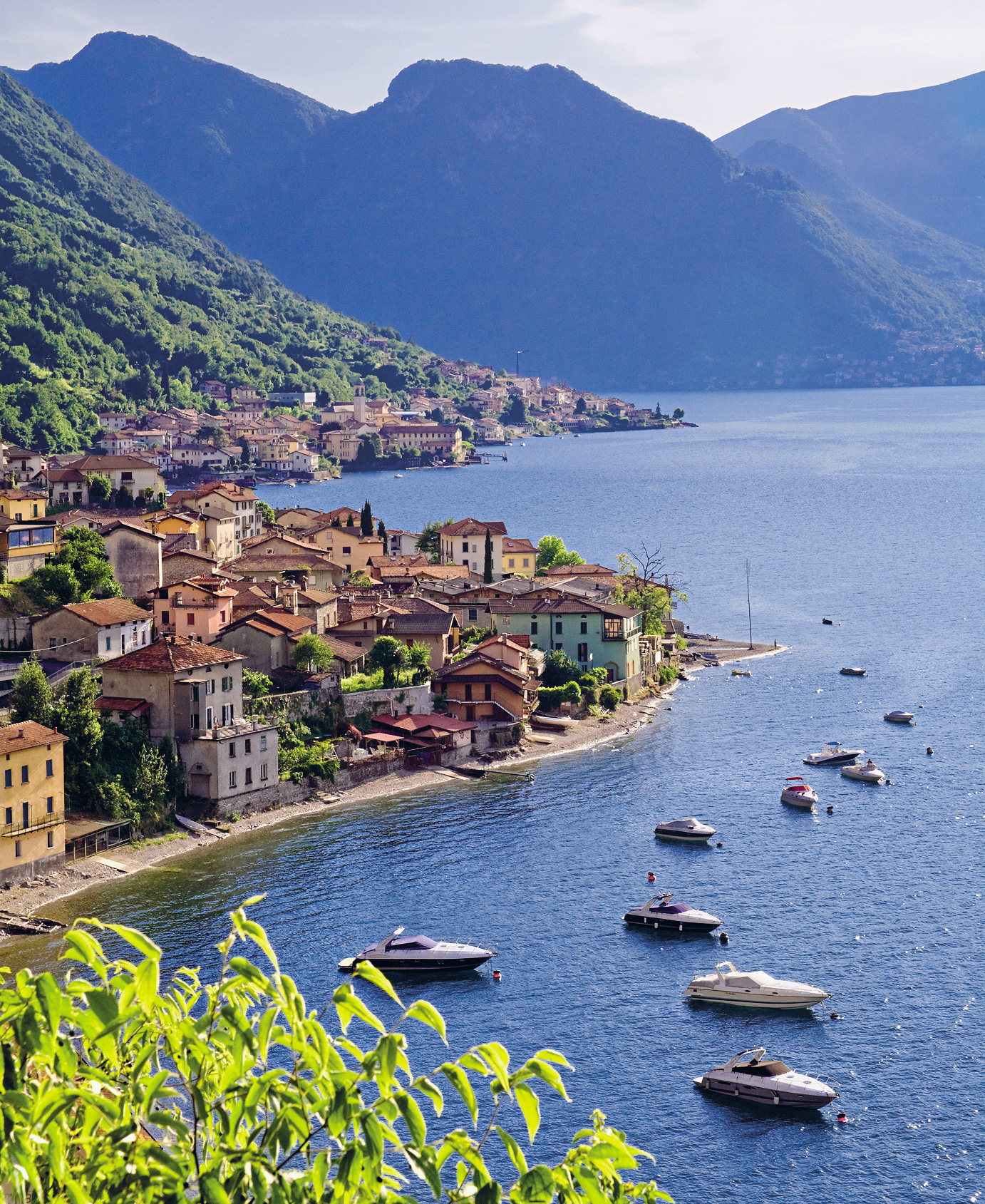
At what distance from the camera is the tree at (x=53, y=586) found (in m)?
57.2

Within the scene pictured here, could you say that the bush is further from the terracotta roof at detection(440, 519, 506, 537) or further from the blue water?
the terracotta roof at detection(440, 519, 506, 537)

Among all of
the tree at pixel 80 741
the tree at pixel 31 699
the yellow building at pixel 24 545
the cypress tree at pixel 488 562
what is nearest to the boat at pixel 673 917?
the tree at pixel 80 741

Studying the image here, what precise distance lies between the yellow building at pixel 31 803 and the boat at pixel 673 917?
16.8m

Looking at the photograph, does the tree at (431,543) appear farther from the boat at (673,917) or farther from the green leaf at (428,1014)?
the green leaf at (428,1014)

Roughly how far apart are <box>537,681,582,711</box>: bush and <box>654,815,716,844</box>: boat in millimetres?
16223

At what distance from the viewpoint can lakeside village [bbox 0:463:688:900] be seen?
47.3 m

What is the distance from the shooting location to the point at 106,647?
179 ft

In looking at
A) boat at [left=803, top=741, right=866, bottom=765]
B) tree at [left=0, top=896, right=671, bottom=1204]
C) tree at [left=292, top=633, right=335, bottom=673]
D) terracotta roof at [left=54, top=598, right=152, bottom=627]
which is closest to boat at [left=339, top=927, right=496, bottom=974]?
terracotta roof at [left=54, top=598, right=152, bottom=627]

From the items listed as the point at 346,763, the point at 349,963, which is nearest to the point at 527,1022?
the point at 349,963

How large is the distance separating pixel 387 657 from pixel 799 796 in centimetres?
1842

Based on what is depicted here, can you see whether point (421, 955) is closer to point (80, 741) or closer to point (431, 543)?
Answer: point (80, 741)

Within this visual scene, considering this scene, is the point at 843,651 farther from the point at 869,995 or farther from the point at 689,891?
the point at 869,995

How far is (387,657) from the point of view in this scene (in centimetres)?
6197

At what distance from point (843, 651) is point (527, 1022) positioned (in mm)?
51472
